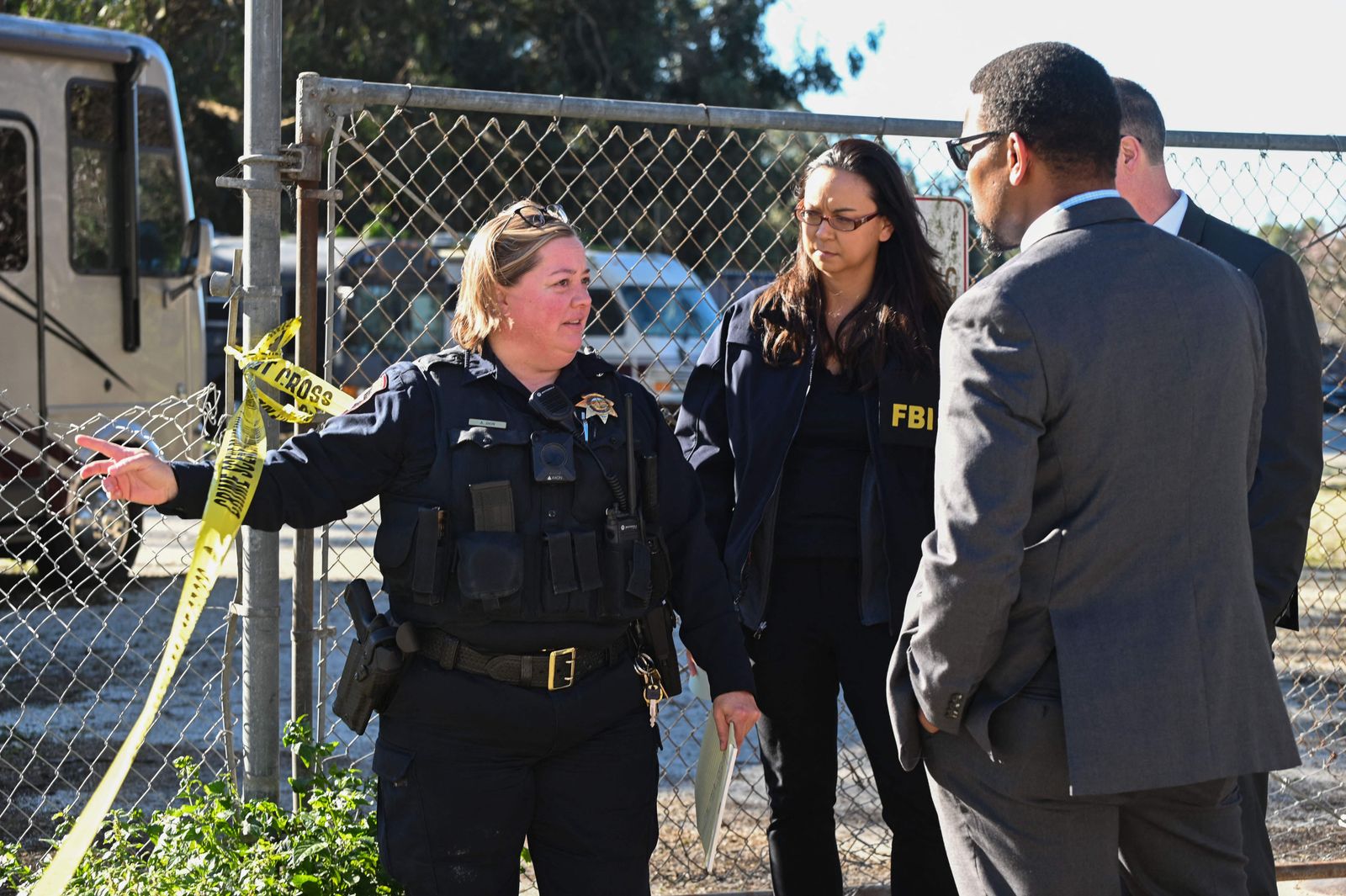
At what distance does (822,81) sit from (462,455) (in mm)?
18637

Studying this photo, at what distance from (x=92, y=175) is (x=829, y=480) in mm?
6323

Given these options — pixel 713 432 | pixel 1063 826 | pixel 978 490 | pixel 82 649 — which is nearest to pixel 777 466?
pixel 713 432

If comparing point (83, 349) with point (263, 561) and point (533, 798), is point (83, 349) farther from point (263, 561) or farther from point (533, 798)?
point (533, 798)

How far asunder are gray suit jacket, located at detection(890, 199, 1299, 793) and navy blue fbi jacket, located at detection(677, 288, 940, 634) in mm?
787

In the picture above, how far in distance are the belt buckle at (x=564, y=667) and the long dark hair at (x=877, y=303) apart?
86 centimetres

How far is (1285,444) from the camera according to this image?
2.64m

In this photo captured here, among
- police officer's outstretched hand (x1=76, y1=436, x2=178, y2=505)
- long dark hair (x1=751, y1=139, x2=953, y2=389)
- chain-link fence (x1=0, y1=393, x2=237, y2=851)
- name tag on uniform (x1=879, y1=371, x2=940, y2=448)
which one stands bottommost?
chain-link fence (x1=0, y1=393, x2=237, y2=851)

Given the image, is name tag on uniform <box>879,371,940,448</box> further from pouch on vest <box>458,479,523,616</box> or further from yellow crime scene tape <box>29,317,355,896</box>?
yellow crime scene tape <box>29,317,355,896</box>

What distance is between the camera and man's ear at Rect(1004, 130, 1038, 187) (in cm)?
211

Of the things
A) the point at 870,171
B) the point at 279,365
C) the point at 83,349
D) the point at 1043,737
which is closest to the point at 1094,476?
the point at 1043,737

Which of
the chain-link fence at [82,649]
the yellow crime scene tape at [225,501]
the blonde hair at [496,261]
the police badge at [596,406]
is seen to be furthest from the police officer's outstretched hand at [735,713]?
the chain-link fence at [82,649]

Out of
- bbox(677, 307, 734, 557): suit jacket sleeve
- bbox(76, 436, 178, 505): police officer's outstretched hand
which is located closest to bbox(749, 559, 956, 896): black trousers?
bbox(677, 307, 734, 557): suit jacket sleeve

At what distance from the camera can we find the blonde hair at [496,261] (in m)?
2.60

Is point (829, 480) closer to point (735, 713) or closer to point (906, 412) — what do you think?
point (906, 412)
